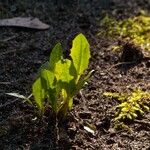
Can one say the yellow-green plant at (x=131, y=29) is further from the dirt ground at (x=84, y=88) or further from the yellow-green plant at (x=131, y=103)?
the yellow-green plant at (x=131, y=103)

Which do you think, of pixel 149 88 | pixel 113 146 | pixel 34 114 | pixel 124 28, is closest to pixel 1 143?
pixel 34 114

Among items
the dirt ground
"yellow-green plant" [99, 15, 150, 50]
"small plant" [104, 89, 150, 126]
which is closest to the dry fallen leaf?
the dirt ground

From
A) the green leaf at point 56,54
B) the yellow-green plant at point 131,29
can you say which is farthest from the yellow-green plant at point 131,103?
the yellow-green plant at point 131,29

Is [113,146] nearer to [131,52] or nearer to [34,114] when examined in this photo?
[34,114]

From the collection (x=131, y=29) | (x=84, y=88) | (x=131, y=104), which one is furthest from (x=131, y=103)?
(x=131, y=29)

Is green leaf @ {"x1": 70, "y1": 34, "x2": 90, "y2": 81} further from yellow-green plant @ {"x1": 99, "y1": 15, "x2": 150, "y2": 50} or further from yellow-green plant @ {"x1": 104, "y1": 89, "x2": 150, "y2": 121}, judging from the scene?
yellow-green plant @ {"x1": 99, "y1": 15, "x2": 150, "y2": 50}

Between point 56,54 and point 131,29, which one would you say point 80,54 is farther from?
point 131,29
